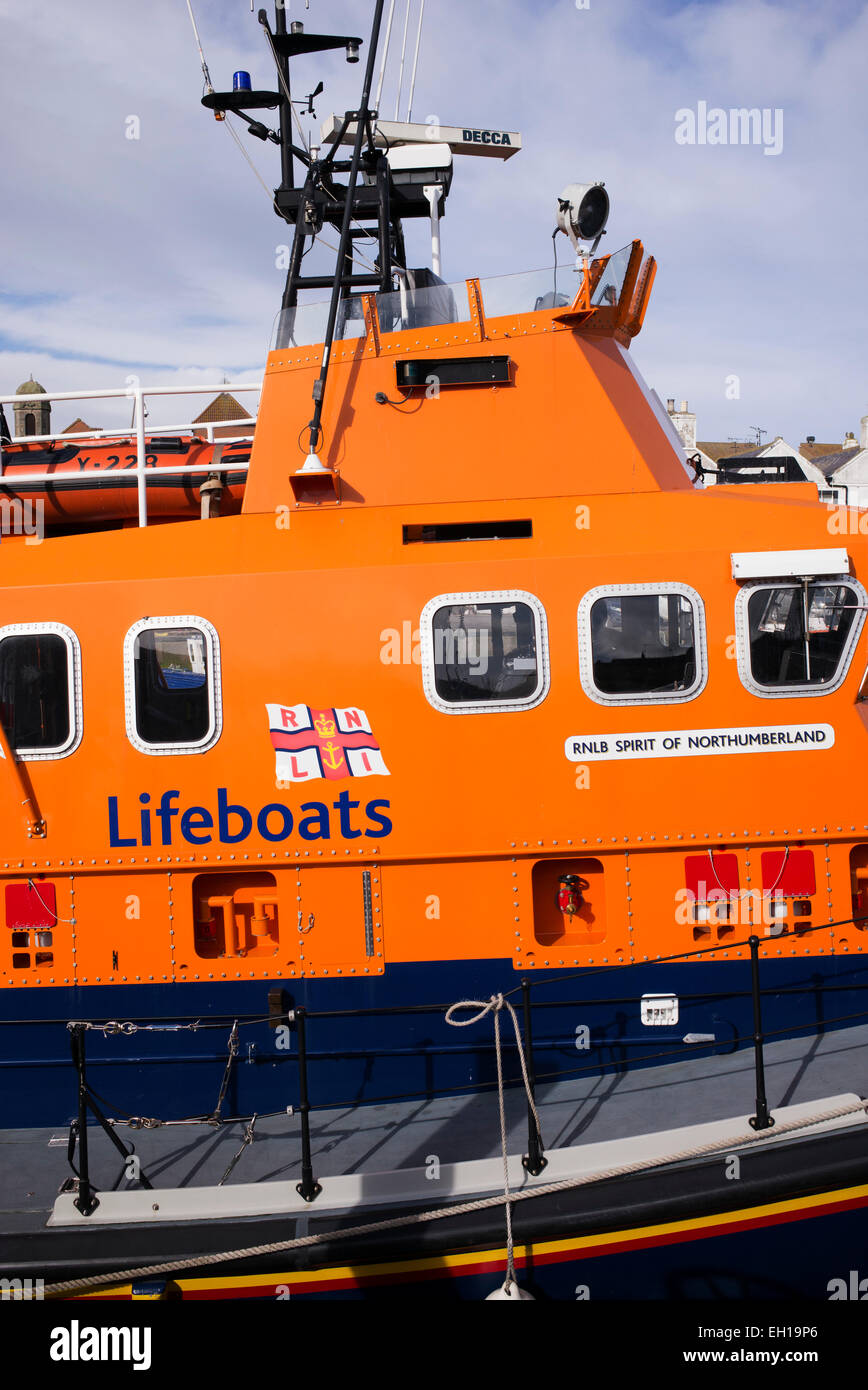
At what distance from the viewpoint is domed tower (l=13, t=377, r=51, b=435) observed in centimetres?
640

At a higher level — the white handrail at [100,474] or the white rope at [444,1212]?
the white handrail at [100,474]

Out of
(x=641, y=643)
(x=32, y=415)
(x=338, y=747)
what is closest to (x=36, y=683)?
(x=338, y=747)

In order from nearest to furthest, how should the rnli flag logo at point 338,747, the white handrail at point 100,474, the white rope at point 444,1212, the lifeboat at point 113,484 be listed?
the white rope at point 444,1212 → the rnli flag logo at point 338,747 → the white handrail at point 100,474 → the lifeboat at point 113,484

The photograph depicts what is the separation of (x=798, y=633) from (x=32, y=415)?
10.5 metres

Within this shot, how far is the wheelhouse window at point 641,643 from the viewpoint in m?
4.81

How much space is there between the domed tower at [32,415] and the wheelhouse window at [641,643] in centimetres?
362

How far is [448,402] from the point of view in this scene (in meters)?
5.25

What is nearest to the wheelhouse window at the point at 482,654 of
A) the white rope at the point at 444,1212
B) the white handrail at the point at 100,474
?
the white handrail at the point at 100,474

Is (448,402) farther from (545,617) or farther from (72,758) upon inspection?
(72,758)

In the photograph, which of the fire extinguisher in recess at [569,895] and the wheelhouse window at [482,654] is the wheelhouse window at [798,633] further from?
the fire extinguisher in recess at [569,895]

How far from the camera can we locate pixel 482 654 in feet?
15.9

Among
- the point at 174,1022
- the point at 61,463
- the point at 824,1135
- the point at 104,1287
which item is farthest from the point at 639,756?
the point at 61,463

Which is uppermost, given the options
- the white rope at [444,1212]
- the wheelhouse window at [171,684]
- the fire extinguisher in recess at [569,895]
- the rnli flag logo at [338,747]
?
the wheelhouse window at [171,684]

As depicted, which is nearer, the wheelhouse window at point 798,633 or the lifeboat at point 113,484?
the wheelhouse window at point 798,633
